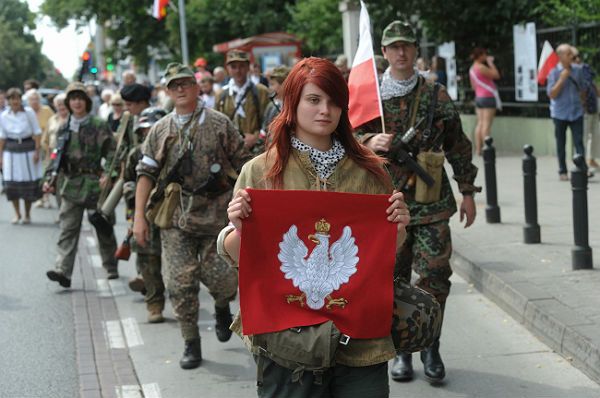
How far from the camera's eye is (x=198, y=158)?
23.0ft

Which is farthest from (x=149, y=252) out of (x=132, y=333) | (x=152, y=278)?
(x=132, y=333)

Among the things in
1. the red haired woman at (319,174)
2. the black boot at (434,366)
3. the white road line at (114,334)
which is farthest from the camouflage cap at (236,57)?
the red haired woman at (319,174)

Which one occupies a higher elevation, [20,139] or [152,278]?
[20,139]

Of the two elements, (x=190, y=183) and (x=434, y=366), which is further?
(x=190, y=183)

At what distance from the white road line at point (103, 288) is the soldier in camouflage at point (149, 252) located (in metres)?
1.36

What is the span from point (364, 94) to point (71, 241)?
17.1ft

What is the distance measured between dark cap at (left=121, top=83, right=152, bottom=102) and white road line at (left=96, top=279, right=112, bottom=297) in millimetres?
1798

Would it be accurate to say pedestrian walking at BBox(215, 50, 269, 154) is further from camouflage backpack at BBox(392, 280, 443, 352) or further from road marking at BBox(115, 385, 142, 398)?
camouflage backpack at BBox(392, 280, 443, 352)

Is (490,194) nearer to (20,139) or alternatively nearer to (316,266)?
(20,139)

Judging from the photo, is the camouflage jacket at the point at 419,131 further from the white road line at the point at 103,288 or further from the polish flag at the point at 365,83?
the white road line at the point at 103,288

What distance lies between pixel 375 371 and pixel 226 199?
3.44 metres

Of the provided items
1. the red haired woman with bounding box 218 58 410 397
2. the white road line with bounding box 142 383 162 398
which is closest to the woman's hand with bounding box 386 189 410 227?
the red haired woman with bounding box 218 58 410 397

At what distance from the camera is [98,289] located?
10211mm

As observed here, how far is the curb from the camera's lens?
254 inches
